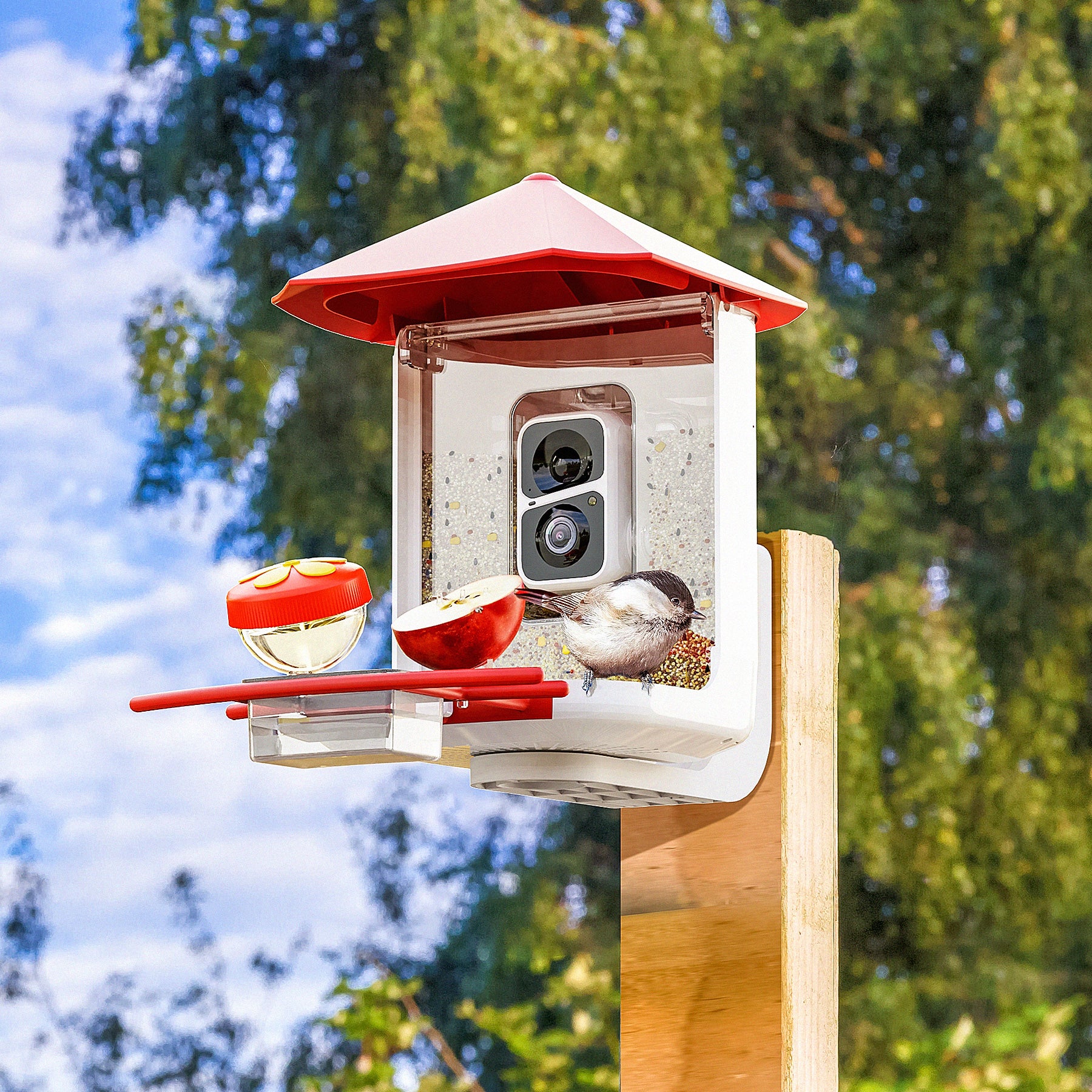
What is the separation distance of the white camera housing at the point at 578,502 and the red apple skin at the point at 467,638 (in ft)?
0.64

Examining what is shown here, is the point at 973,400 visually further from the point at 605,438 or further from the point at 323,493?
the point at 605,438

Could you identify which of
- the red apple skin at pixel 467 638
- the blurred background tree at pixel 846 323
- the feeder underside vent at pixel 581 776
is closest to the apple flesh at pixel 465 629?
the red apple skin at pixel 467 638

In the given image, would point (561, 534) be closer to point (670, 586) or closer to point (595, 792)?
point (670, 586)

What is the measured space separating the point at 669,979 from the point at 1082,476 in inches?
125

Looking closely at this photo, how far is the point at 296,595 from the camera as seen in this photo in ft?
4.84

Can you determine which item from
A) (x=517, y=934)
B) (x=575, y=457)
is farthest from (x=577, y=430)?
(x=517, y=934)

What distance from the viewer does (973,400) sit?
471 cm

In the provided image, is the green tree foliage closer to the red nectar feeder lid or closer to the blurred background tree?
the blurred background tree

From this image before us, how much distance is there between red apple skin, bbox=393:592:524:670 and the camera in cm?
150

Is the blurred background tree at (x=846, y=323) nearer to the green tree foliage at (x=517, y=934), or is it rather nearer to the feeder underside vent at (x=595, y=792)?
the green tree foliage at (x=517, y=934)

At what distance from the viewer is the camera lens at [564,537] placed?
5.63 feet

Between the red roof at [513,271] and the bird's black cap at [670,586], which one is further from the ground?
the red roof at [513,271]

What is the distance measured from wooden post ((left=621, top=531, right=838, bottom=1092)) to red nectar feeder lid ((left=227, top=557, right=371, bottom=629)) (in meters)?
0.39

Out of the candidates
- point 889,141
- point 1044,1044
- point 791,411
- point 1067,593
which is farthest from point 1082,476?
point 1044,1044
